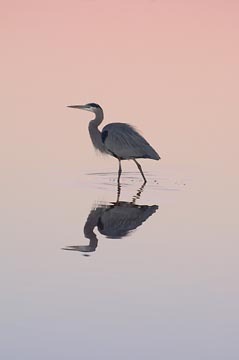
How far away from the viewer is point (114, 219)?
30.5 ft

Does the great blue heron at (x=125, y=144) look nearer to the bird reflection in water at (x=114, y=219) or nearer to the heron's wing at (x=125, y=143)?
the heron's wing at (x=125, y=143)

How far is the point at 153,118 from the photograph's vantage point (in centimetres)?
1739

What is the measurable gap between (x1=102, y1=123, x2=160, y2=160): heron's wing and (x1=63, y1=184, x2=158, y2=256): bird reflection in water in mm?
1879

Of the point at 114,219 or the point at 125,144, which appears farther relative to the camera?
the point at 125,144

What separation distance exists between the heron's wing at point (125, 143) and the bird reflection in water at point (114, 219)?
188cm

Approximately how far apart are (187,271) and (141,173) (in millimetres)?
5442

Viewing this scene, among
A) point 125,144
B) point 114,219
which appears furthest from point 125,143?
point 114,219

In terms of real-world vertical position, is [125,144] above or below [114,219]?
above

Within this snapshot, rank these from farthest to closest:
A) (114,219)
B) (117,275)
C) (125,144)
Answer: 1. (125,144)
2. (114,219)
3. (117,275)

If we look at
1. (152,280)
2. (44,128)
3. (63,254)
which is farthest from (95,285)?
(44,128)

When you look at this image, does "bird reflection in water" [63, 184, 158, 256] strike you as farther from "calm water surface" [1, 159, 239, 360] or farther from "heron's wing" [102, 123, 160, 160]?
"heron's wing" [102, 123, 160, 160]

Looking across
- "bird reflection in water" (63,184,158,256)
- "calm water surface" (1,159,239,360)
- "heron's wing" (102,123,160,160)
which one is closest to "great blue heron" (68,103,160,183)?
"heron's wing" (102,123,160,160)

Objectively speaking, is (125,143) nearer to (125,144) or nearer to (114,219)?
(125,144)

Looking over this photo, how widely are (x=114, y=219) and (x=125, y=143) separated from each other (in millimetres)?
3344
